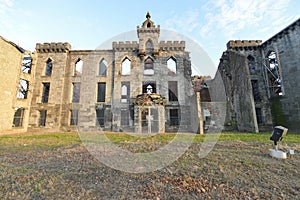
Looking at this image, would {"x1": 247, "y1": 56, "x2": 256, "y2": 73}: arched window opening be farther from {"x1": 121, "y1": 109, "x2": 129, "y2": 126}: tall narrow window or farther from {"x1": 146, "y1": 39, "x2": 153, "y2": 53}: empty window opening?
{"x1": 121, "y1": 109, "x2": 129, "y2": 126}: tall narrow window

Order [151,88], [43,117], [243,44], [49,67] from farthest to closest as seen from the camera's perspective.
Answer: [151,88]
[49,67]
[243,44]
[43,117]

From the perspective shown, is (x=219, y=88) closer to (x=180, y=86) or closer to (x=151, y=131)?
(x=180, y=86)

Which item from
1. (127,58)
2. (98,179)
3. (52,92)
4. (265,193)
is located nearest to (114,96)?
(127,58)

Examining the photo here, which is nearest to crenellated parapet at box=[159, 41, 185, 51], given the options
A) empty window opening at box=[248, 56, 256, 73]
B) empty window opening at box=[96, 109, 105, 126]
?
empty window opening at box=[248, 56, 256, 73]

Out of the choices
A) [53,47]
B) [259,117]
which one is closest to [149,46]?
[53,47]

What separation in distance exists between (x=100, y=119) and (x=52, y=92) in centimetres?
722

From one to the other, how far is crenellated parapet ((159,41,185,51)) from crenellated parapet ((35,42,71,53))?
1289 cm

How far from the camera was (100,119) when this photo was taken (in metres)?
17.6

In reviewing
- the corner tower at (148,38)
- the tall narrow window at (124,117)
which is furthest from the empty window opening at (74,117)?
the corner tower at (148,38)

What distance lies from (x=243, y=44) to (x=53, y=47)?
2518cm

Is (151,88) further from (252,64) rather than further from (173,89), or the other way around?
(252,64)

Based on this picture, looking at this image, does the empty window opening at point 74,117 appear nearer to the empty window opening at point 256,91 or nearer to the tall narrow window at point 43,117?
the tall narrow window at point 43,117

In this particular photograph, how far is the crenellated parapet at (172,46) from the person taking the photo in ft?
62.7

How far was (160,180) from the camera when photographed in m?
3.61
